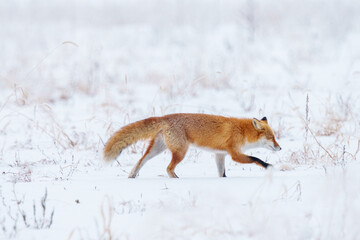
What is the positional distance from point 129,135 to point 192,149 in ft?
6.70

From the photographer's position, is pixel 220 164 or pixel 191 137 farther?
pixel 220 164

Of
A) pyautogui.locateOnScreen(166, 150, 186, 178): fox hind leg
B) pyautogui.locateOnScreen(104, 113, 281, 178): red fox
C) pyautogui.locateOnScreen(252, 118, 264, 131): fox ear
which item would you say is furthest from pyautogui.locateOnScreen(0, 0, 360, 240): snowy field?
pyautogui.locateOnScreen(252, 118, 264, 131): fox ear

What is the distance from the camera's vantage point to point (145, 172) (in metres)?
6.16

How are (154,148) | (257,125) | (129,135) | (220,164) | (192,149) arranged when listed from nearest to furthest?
1. (129,135)
2. (154,148)
3. (220,164)
4. (257,125)
5. (192,149)

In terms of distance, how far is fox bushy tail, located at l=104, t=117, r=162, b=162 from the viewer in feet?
17.8

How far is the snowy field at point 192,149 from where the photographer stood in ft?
11.8

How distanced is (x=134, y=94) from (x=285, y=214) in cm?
916

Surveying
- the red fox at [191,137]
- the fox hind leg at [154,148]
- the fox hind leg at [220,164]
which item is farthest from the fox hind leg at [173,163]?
the fox hind leg at [220,164]

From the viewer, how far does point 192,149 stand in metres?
7.38

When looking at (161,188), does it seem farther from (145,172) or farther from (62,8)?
(62,8)

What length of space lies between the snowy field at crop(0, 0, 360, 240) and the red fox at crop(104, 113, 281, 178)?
0.87ft

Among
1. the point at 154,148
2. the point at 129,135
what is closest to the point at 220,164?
the point at 154,148

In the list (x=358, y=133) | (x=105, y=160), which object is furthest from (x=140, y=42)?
(x=105, y=160)

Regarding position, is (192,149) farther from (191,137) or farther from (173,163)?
(173,163)
